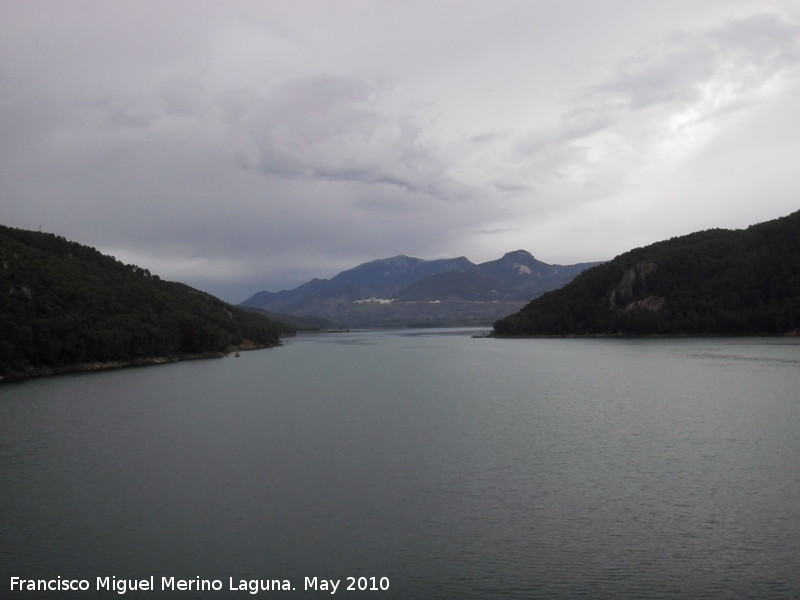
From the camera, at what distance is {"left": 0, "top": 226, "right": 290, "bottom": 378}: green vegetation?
235 ft

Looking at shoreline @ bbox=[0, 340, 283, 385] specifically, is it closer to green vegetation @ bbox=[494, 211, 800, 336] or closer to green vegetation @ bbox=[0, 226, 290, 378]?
green vegetation @ bbox=[0, 226, 290, 378]

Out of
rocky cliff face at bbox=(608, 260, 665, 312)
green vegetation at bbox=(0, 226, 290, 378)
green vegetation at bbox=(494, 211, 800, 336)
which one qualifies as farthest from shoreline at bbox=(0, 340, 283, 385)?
rocky cliff face at bbox=(608, 260, 665, 312)

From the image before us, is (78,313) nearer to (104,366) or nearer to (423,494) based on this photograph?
(104,366)

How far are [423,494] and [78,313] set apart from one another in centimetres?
7585

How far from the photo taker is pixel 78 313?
85.4m

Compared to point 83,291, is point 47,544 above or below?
below

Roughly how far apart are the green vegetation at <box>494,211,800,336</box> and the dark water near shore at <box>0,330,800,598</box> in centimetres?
10601

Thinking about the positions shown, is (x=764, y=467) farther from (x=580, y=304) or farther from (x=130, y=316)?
(x=580, y=304)

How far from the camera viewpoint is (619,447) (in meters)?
29.8

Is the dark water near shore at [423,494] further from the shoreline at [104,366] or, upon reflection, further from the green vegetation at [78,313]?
the green vegetation at [78,313]

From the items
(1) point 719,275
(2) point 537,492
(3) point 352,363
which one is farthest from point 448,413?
(1) point 719,275

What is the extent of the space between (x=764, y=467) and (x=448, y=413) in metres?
19.9

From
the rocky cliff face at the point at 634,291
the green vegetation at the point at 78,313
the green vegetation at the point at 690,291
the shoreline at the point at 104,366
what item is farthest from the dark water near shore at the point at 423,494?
the rocky cliff face at the point at 634,291

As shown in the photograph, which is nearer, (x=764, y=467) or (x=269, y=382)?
(x=764, y=467)
